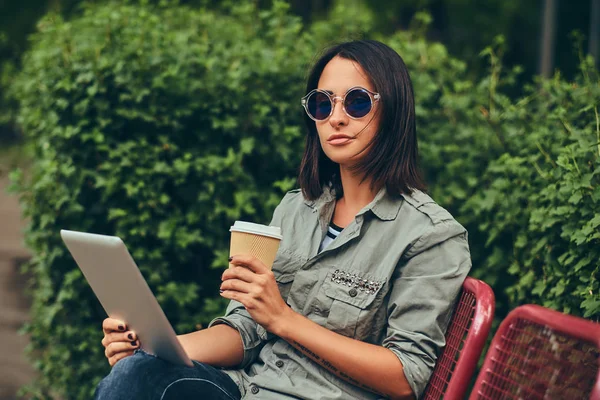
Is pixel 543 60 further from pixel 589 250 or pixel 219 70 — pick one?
pixel 589 250

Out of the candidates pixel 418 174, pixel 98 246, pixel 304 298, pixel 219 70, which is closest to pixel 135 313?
pixel 98 246

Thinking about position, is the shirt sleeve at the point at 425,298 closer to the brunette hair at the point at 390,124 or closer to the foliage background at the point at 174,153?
the brunette hair at the point at 390,124

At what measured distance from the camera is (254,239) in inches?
75.2

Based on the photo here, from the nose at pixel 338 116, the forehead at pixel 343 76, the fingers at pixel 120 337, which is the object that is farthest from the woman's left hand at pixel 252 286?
the forehead at pixel 343 76

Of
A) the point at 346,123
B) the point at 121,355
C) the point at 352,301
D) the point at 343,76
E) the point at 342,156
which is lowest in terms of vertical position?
the point at 121,355

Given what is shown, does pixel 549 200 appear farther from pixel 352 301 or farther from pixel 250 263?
pixel 250 263

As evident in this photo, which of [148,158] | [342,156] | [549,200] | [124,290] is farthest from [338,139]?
[148,158]

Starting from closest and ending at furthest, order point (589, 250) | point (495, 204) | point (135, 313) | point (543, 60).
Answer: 1. point (135, 313)
2. point (589, 250)
3. point (495, 204)
4. point (543, 60)

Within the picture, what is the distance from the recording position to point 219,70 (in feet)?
12.5

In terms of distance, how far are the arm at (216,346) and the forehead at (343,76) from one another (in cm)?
84

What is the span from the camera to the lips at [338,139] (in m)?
2.22

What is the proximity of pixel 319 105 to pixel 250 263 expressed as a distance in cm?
62

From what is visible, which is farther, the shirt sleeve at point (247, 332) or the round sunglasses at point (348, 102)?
the shirt sleeve at point (247, 332)

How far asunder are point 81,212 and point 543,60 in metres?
4.91
